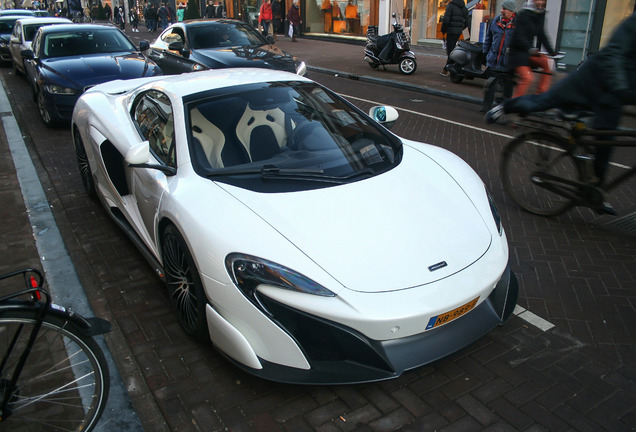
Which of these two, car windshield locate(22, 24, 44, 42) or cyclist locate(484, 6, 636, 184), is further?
car windshield locate(22, 24, 44, 42)

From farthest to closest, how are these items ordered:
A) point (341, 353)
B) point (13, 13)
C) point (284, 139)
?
1. point (13, 13)
2. point (284, 139)
3. point (341, 353)

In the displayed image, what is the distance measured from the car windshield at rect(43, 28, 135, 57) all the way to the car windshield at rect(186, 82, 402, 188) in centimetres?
698

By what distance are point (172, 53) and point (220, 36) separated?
1.02m

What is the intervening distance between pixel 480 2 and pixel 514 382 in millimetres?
16112

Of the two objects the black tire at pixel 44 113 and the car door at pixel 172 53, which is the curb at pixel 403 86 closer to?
the car door at pixel 172 53

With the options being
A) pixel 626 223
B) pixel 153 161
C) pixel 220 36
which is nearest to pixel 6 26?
pixel 220 36

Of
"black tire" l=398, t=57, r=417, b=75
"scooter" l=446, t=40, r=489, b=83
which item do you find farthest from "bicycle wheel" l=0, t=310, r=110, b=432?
"black tire" l=398, t=57, r=417, b=75

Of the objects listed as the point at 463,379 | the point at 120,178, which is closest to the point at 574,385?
the point at 463,379

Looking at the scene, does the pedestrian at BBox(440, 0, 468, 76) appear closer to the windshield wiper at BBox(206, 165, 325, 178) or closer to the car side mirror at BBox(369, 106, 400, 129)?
the car side mirror at BBox(369, 106, 400, 129)

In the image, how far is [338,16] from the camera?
960 inches

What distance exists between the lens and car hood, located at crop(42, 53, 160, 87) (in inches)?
344

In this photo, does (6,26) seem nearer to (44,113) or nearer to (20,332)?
(44,113)

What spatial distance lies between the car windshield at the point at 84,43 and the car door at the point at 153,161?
20.4 ft

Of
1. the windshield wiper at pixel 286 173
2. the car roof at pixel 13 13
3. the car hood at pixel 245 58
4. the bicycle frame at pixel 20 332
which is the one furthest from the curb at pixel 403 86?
the car roof at pixel 13 13
